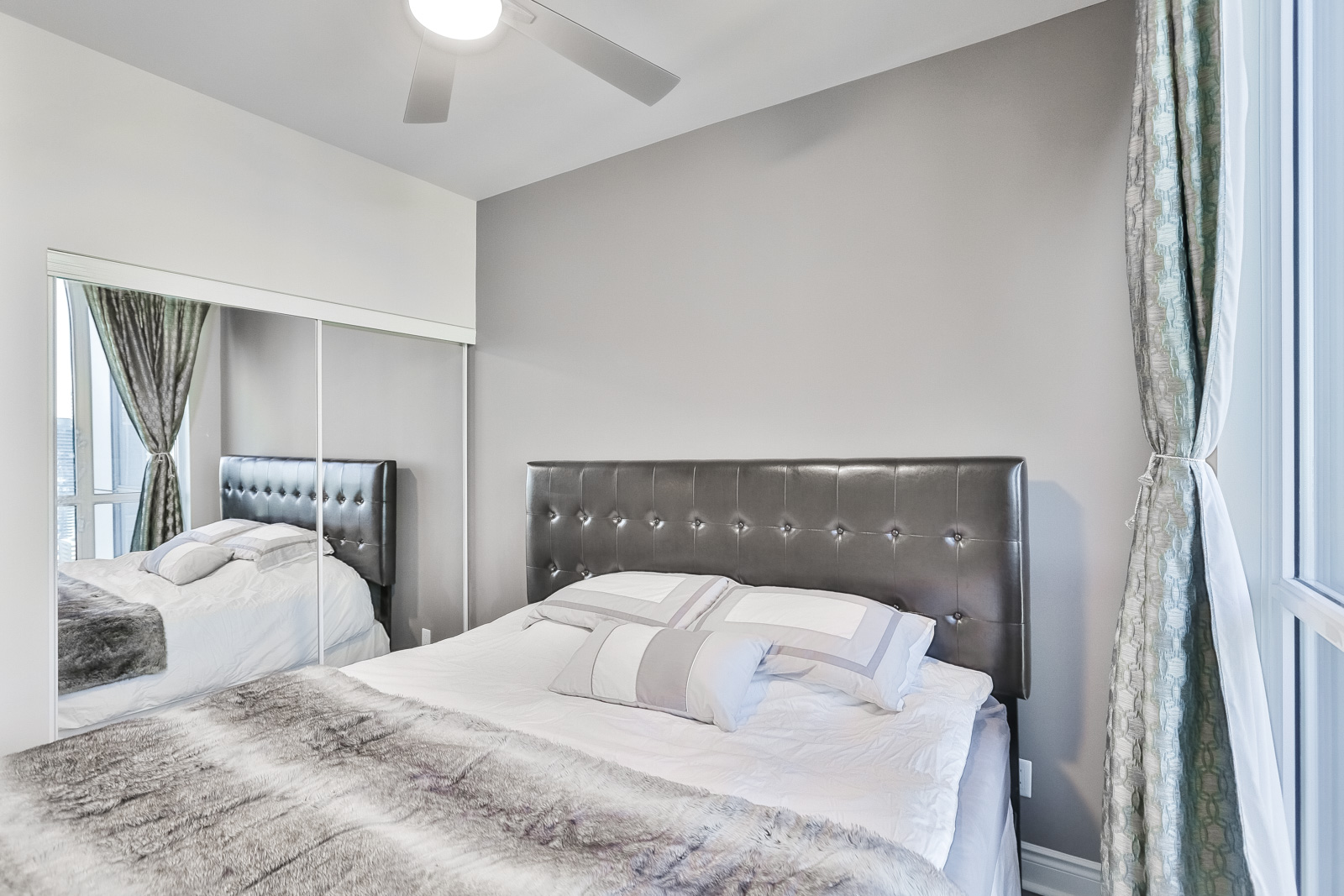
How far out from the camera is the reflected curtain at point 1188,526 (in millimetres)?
1168

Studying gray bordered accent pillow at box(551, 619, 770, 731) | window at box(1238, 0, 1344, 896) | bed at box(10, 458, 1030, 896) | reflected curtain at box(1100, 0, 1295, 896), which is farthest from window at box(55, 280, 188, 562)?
window at box(1238, 0, 1344, 896)

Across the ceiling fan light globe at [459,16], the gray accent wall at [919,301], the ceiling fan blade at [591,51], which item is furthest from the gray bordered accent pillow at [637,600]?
the ceiling fan light globe at [459,16]

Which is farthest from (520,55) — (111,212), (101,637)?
(101,637)

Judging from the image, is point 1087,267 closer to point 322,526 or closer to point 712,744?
point 712,744

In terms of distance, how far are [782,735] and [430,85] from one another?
1926 millimetres

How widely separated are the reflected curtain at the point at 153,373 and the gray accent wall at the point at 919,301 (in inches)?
55.4

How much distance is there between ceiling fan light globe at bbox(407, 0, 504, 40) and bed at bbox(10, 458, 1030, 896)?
1552 millimetres

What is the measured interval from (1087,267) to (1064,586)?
3.10 ft

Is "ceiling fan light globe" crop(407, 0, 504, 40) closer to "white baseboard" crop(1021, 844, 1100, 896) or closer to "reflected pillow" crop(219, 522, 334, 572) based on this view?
"reflected pillow" crop(219, 522, 334, 572)

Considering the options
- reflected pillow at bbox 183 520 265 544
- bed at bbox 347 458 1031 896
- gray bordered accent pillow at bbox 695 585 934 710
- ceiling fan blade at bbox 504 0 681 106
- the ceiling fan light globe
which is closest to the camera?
bed at bbox 347 458 1031 896

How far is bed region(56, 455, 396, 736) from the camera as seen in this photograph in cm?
212

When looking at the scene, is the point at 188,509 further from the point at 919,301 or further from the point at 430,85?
the point at 919,301

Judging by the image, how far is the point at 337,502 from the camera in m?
2.75

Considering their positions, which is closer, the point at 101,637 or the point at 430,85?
the point at 430,85
